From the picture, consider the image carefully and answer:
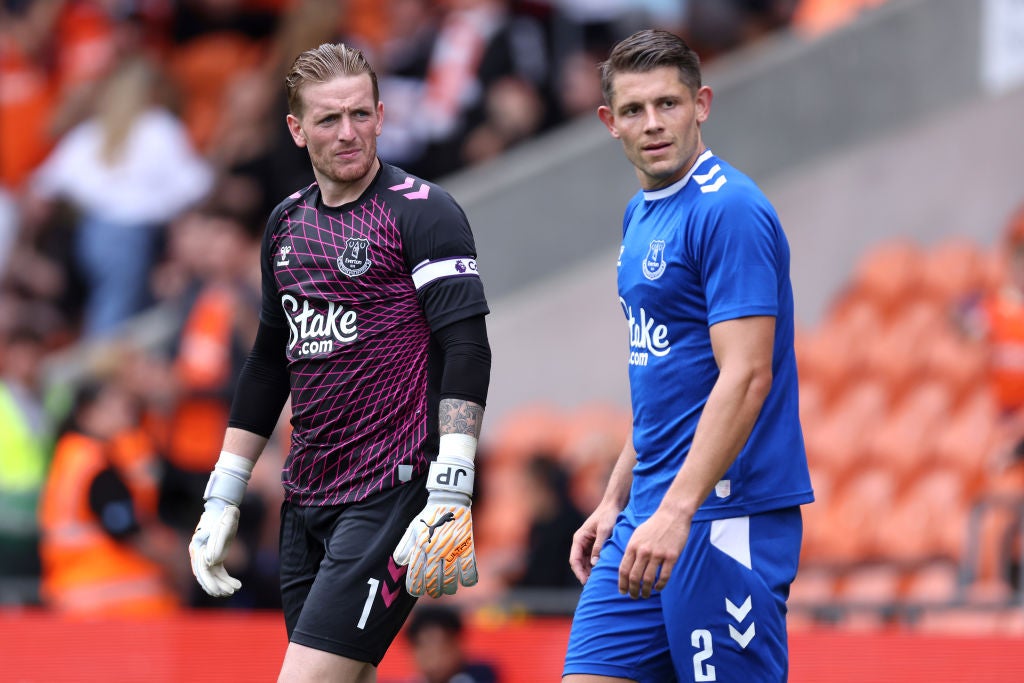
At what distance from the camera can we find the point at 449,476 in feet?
15.5

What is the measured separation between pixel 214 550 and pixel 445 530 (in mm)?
908

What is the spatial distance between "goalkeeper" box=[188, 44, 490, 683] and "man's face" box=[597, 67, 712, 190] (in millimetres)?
648

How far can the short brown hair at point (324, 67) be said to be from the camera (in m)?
4.97

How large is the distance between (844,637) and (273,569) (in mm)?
3798

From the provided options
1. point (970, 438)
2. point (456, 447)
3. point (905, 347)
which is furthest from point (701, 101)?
point (905, 347)

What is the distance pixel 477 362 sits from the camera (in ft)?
15.8

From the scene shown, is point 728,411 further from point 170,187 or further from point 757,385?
point 170,187

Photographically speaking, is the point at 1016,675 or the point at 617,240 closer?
A: the point at 1016,675

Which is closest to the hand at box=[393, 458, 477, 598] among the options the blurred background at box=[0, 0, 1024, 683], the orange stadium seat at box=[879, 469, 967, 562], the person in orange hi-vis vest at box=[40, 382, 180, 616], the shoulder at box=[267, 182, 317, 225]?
the shoulder at box=[267, 182, 317, 225]

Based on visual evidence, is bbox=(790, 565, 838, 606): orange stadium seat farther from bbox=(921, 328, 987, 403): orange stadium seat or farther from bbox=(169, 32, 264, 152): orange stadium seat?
bbox=(169, 32, 264, 152): orange stadium seat

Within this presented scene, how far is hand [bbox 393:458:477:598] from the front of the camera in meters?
4.66

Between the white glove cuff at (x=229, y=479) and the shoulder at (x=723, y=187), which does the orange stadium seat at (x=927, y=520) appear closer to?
the white glove cuff at (x=229, y=479)

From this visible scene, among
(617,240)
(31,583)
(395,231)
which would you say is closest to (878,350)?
(617,240)

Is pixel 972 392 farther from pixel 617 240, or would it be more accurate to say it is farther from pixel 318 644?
pixel 318 644
